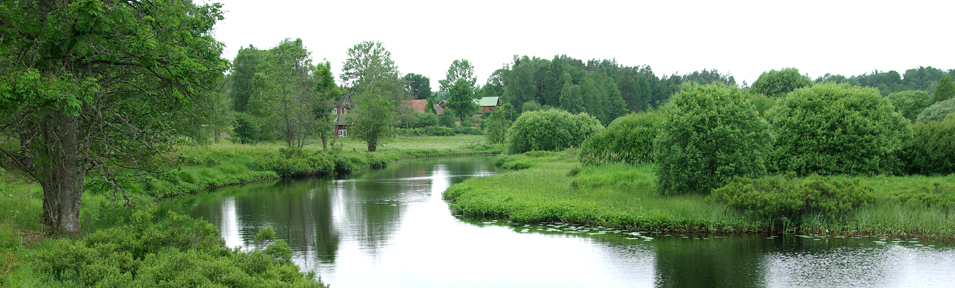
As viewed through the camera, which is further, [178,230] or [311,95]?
[311,95]

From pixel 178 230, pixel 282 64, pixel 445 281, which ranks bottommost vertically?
pixel 445 281

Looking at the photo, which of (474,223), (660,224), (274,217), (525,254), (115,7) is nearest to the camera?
(115,7)

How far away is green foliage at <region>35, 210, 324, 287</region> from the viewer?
8.38 m

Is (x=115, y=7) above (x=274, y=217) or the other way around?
above

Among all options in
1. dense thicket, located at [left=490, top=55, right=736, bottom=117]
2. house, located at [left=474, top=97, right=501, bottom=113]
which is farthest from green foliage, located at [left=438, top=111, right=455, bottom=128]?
house, located at [left=474, top=97, right=501, bottom=113]

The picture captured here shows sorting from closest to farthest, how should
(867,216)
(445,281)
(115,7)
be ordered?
(115,7), (445,281), (867,216)

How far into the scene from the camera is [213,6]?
548 inches

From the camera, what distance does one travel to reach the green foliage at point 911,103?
5659 centimetres

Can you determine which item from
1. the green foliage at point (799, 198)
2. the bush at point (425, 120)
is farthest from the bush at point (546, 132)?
the green foliage at point (799, 198)

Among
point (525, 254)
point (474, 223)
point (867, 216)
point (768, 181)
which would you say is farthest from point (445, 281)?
point (867, 216)

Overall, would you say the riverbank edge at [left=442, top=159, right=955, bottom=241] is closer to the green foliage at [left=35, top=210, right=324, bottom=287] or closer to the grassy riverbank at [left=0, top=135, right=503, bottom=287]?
the grassy riverbank at [left=0, top=135, right=503, bottom=287]

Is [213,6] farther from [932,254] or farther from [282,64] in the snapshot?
[282,64]

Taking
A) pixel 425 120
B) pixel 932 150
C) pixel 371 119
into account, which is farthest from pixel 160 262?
pixel 425 120

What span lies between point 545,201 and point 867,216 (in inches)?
353
